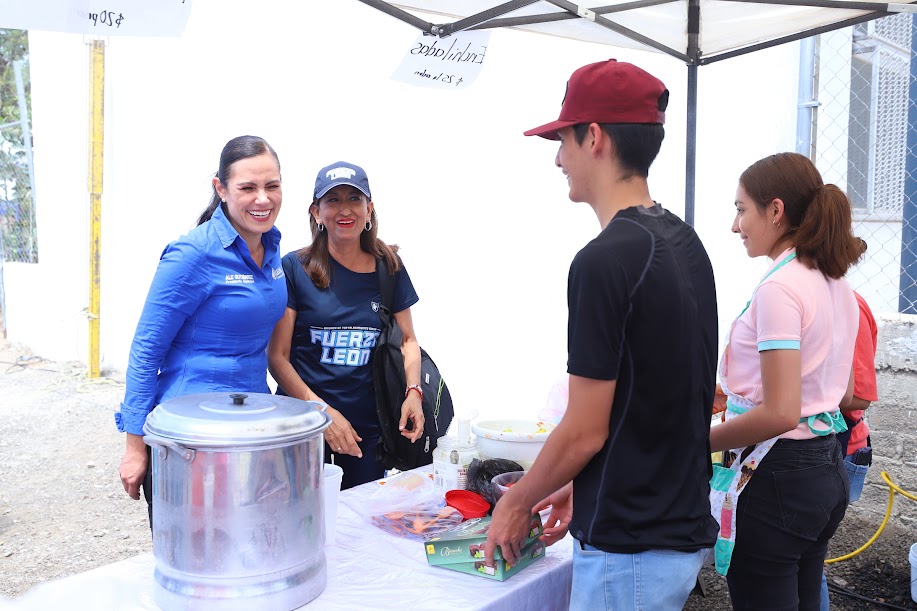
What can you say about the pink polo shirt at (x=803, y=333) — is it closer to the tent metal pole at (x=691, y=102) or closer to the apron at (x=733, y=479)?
the apron at (x=733, y=479)

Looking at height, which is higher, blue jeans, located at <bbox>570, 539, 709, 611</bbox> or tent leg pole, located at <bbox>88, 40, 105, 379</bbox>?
tent leg pole, located at <bbox>88, 40, 105, 379</bbox>

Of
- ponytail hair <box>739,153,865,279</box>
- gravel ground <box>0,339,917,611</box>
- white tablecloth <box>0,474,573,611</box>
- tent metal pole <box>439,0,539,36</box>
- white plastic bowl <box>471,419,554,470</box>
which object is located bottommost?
gravel ground <box>0,339,917,611</box>

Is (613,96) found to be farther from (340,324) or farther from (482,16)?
(482,16)

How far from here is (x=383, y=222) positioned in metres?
5.30

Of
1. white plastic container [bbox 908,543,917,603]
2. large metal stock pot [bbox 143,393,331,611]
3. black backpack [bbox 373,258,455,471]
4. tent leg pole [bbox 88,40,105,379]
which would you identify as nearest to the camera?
large metal stock pot [bbox 143,393,331,611]

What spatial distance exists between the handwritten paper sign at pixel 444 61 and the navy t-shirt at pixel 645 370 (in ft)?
5.82

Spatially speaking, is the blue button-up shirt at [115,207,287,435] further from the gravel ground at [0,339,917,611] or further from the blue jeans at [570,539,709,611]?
the gravel ground at [0,339,917,611]

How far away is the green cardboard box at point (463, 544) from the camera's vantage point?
1.61m

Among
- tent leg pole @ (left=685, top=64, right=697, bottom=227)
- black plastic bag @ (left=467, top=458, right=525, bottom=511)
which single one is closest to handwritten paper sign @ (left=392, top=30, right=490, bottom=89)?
tent leg pole @ (left=685, top=64, right=697, bottom=227)

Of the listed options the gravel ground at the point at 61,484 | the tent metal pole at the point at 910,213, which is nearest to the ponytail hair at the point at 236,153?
the gravel ground at the point at 61,484

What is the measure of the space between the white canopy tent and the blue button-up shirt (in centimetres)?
114

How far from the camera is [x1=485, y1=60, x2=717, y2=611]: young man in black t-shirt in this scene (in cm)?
125

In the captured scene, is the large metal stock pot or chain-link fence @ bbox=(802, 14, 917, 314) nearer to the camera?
the large metal stock pot

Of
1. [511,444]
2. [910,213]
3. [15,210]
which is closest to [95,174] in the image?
[15,210]
